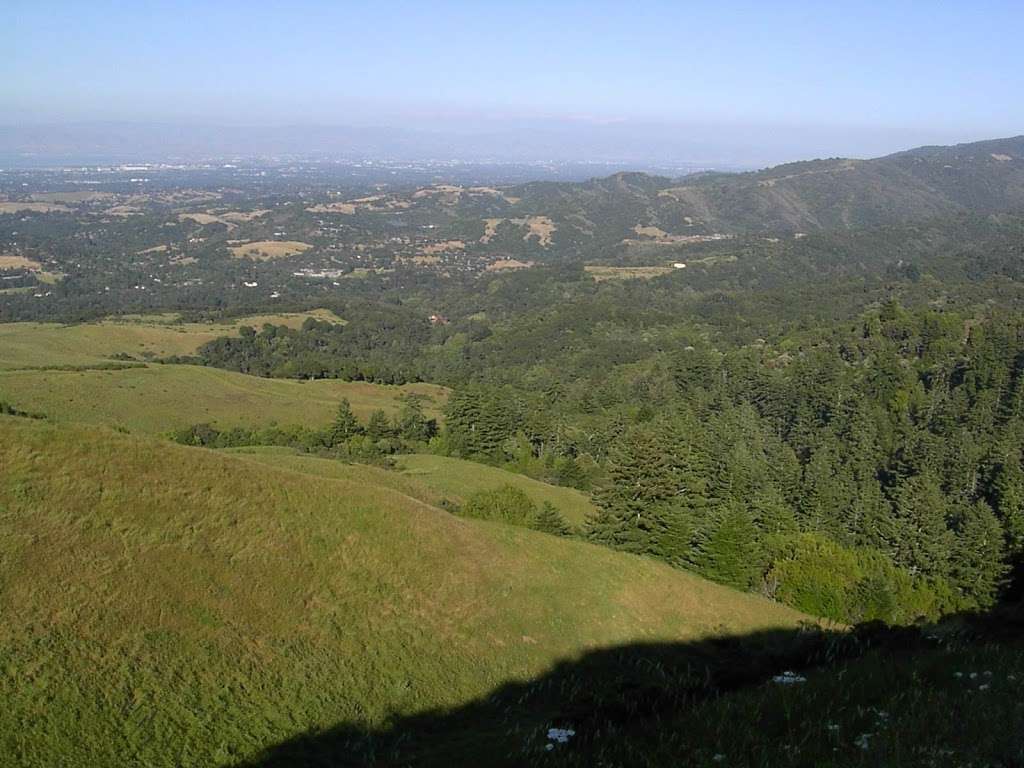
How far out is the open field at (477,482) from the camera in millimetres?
46750

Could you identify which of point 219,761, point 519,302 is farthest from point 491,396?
point 519,302

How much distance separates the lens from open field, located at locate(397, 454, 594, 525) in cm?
4675

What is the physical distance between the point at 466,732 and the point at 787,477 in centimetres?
5076

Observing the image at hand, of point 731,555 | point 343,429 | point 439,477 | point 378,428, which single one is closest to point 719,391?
point 378,428

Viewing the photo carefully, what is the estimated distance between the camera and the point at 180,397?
71500 mm

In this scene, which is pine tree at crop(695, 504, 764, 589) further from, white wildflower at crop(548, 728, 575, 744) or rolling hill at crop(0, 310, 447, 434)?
rolling hill at crop(0, 310, 447, 434)

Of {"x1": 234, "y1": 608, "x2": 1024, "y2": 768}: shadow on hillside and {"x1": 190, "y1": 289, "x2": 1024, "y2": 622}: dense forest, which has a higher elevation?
{"x1": 234, "y1": 608, "x2": 1024, "y2": 768}: shadow on hillside

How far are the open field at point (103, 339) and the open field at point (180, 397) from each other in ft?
32.0

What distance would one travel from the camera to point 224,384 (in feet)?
259

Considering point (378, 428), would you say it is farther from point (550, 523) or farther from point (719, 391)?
point (719, 391)

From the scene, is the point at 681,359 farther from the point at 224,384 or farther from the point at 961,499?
the point at 224,384

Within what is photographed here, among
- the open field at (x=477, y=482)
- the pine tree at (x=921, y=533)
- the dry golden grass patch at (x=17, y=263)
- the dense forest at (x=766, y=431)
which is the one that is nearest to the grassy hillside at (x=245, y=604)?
the dense forest at (x=766, y=431)

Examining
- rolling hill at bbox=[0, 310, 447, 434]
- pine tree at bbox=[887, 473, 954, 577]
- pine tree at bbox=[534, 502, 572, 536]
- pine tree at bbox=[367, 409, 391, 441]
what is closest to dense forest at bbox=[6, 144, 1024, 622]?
pine tree at bbox=[887, 473, 954, 577]

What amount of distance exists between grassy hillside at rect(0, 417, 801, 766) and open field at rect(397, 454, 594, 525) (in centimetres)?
1919
